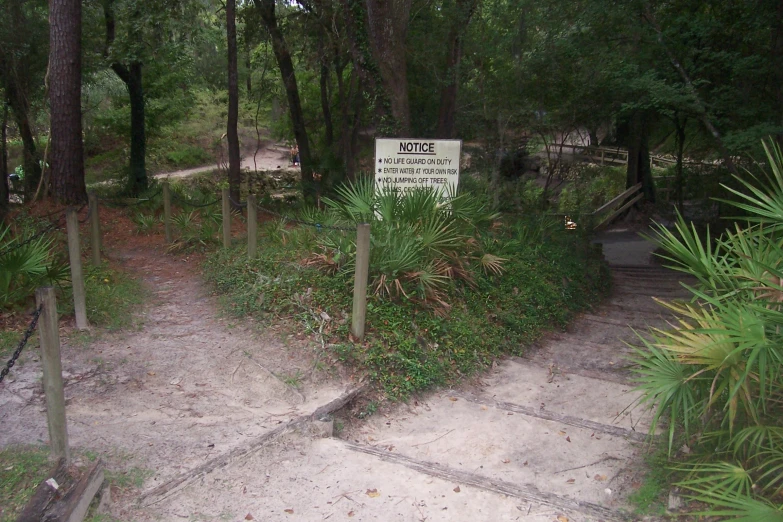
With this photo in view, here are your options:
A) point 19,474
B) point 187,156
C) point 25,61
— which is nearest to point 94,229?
point 19,474

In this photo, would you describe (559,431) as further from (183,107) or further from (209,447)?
(183,107)

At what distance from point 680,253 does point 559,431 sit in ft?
6.34

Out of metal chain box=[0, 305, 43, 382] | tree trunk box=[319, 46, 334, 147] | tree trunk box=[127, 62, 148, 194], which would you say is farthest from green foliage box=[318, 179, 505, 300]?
tree trunk box=[127, 62, 148, 194]

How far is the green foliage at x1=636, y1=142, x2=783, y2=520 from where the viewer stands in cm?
373

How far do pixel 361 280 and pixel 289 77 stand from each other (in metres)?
10.8

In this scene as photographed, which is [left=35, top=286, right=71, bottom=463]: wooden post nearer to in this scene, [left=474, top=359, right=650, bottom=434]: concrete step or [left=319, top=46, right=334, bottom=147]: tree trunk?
[left=474, top=359, right=650, bottom=434]: concrete step

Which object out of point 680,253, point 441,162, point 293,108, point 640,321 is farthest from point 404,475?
point 293,108

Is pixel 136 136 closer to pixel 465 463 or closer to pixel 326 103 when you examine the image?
pixel 326 103

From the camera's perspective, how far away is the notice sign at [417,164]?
9.13 meters

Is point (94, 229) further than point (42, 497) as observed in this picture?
Yes

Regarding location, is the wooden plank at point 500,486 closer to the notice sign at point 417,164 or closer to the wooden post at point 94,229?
the notice sign at point 417,164

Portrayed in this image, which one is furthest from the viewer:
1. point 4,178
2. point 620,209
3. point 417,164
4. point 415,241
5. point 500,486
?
point 620,209

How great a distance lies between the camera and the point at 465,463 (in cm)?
528

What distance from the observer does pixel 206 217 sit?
39.2 ft
